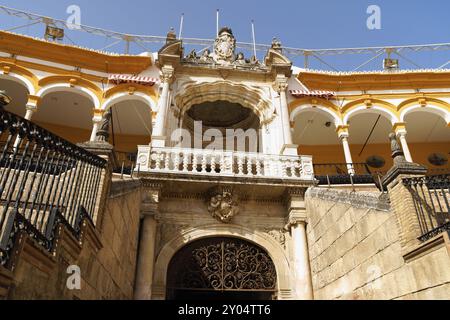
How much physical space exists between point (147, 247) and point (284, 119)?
21.5 ft

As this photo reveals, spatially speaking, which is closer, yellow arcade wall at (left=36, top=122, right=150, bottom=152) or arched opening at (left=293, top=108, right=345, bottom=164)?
arched opening at (left=293, top=108, right=345, bottom=164)

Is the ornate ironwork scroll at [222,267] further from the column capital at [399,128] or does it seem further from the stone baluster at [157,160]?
the column capital at [399,128]

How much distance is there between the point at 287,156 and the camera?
9773 mm

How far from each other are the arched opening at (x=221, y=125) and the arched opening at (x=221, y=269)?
237 inches

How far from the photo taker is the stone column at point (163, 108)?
409 inches

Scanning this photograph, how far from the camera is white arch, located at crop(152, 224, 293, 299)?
8258 millimetres

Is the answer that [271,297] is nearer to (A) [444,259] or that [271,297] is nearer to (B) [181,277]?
(B) [181,277]

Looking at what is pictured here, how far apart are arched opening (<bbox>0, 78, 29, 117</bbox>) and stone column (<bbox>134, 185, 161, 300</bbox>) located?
8.66 meters

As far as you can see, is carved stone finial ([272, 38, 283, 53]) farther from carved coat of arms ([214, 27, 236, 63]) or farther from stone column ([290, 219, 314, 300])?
stone column ([290, 219, 314, 300])

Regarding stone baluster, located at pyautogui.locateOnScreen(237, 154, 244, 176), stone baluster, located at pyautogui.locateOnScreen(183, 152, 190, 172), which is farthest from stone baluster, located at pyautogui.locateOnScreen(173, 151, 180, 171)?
stone baluster, located at pyautogui.locateOnScreen(237, 154, 244, 176)

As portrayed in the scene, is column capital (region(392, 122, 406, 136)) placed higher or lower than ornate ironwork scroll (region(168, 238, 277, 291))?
higher
